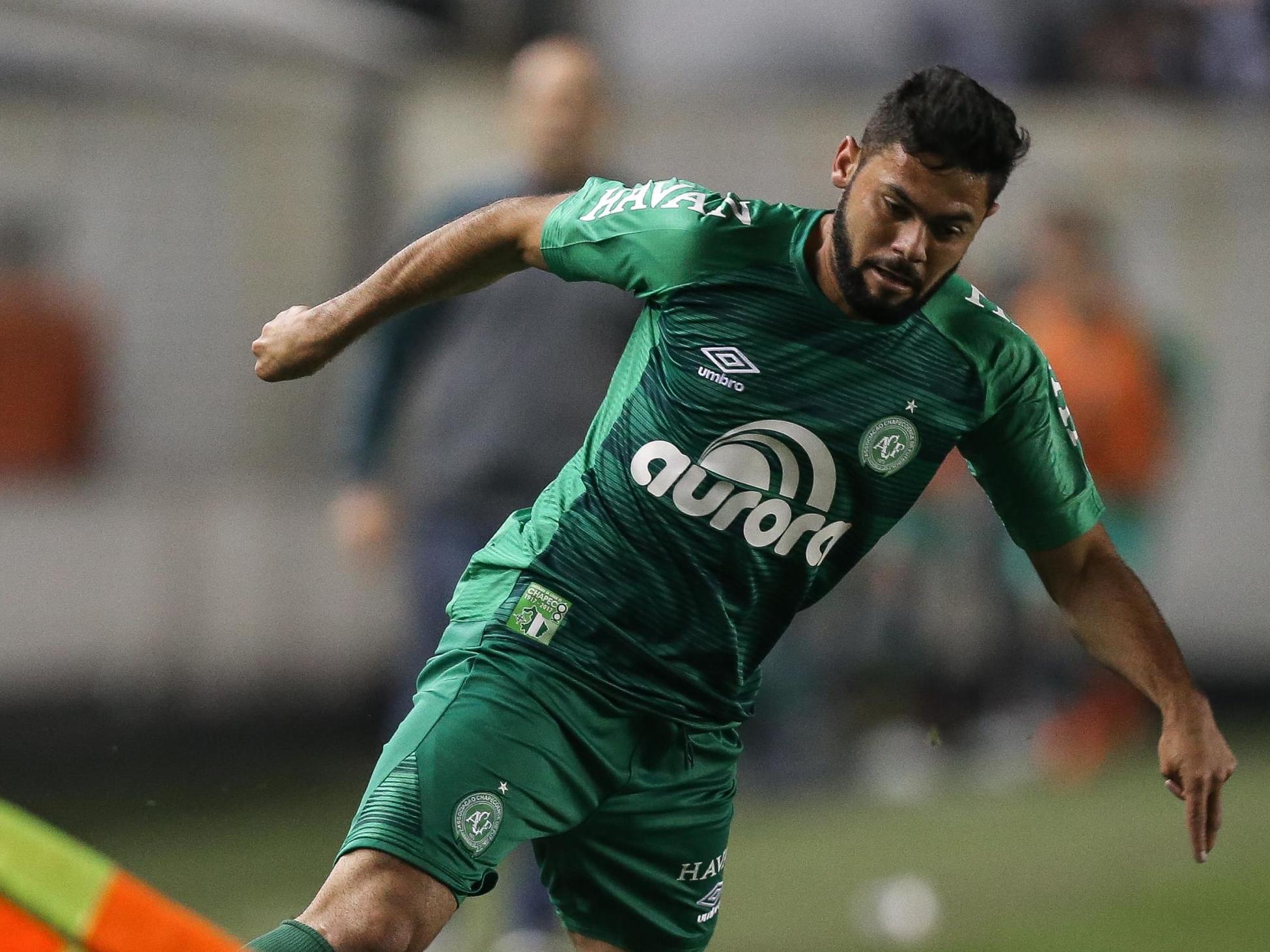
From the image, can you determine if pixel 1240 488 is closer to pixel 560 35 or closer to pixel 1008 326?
pixel 560 35

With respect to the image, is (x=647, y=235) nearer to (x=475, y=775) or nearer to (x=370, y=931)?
(x=475, y=775)

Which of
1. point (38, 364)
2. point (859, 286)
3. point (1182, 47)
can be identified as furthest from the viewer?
point (1182, 47)

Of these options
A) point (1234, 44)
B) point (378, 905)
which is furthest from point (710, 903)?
point (1234, 44)

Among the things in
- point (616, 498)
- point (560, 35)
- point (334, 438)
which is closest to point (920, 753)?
point (334, 438)

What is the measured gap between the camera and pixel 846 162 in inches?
140

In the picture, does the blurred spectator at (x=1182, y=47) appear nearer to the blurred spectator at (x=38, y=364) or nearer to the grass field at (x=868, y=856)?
the grass field at (x=868, y=856)

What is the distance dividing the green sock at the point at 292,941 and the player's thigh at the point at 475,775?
22 centimetres

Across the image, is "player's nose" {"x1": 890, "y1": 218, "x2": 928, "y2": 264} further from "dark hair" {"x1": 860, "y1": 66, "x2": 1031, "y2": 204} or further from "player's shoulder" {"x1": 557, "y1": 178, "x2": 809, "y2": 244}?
"player's shoulder" {"x1": 557, "y1": 178, "x2": 809, "y2": 244}

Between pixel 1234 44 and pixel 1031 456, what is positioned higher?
pixel 1031 456

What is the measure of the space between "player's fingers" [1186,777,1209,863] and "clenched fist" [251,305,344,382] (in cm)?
174

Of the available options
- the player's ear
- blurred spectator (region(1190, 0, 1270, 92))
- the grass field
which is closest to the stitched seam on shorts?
the player's ear

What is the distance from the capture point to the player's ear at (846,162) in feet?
11.5

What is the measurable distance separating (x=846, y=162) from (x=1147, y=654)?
1091mm

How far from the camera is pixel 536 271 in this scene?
18.8 ft
